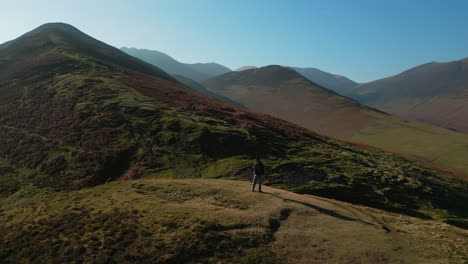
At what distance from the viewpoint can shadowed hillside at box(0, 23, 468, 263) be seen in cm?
2019

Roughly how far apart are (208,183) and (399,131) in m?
129

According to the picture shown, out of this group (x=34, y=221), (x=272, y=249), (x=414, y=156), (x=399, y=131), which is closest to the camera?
(x=272, y=249)

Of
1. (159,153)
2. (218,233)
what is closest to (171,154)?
(159,153)

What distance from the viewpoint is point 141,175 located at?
40219 mm

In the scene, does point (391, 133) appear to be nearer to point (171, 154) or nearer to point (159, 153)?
point (171, 154)

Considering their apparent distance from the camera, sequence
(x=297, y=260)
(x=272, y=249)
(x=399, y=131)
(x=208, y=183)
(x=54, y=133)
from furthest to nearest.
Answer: (x=399, y=131) → (x=54, y=133) → (x=208, y=183) → (x=272, y=249) → (x=297, y=260)

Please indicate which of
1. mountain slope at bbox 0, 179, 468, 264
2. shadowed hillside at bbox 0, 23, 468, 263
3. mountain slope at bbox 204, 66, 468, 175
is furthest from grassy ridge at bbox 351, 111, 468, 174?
mountain slope at bbox 0, 179, 468, 264

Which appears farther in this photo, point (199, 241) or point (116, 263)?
point (199, 241)

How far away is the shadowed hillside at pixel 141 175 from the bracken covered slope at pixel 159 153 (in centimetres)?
25

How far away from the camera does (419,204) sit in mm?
39250

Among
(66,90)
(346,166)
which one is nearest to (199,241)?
(346,166)

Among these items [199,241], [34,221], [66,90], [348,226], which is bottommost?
[34,221]

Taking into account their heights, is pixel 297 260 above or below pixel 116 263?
above

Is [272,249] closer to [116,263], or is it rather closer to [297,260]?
[297,260]
